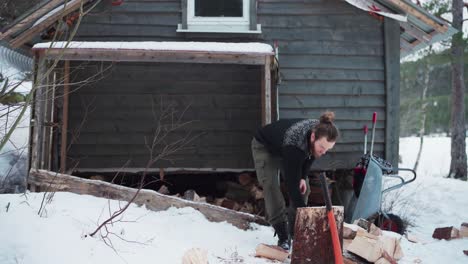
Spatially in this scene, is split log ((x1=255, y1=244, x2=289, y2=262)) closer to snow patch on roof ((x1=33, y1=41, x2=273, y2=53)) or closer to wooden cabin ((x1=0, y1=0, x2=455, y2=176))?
snow patch on roof ((x1=33, y1=41, x2=273, y2=53))

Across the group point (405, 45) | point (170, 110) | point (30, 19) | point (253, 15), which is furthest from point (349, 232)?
point (405, 45)

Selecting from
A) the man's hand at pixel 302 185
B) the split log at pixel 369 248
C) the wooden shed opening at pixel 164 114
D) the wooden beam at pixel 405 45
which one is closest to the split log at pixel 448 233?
the split log at pixel 369 248

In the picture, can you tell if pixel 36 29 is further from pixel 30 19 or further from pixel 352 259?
pixel 352 259

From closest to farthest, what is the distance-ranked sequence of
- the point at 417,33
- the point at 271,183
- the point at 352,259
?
the point at 352,259, the point at 271,183, the point at 417,33

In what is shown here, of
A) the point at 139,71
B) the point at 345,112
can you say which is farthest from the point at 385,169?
the point at 139,71

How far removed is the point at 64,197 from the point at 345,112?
13.9 ft

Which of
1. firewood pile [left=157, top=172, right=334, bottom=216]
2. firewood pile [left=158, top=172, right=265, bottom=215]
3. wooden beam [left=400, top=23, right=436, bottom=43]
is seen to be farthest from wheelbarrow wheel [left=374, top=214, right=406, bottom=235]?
wooden beam [left=400, top=23, right=436, bottom=43]

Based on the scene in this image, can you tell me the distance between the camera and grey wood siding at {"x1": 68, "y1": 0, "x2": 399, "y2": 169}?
722 cm

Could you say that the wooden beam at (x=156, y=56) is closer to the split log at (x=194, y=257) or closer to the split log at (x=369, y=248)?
the split log at (x=369, y=248)

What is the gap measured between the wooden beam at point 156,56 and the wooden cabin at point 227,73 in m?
0.66

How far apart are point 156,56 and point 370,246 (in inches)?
128

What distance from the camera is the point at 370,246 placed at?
4.36 meters

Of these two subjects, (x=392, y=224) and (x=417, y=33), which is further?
(x=417, y=33)

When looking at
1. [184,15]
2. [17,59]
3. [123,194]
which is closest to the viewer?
[123,194]
